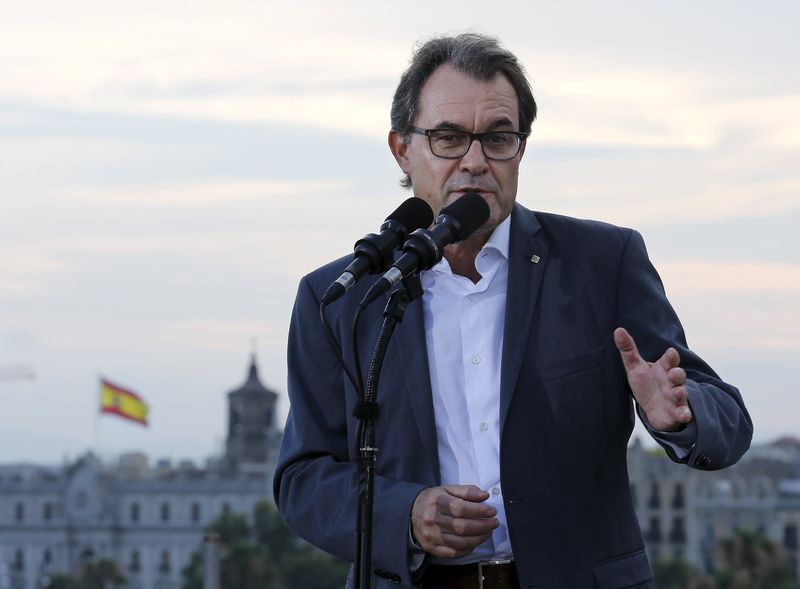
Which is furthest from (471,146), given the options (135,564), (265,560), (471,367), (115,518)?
(115,518)

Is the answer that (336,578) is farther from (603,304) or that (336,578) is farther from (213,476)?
(603,304)

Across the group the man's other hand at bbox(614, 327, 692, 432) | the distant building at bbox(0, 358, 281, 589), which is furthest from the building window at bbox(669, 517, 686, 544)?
the man's other hand at bbox(614, 327, 692, 432)

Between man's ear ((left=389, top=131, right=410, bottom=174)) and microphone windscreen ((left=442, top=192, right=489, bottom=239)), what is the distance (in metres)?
0.41

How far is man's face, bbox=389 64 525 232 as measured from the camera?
17.7 feet

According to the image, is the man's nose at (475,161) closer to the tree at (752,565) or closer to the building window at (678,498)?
the tree at (752,565)

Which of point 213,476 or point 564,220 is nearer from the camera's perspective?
point 564,220

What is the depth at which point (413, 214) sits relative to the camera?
5.37 metres

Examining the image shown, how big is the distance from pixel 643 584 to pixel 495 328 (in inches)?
28.4

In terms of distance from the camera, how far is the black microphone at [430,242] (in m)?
5.06

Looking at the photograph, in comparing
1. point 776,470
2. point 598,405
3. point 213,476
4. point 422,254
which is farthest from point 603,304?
point 776,470

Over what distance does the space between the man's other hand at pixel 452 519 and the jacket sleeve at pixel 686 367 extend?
454 millimetres

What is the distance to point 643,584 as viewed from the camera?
5.34 metres

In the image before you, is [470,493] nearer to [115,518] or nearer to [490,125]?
[490,125]

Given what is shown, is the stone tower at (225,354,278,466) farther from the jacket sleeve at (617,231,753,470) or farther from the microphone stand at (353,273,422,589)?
the microphone stand at (353,273,422,589)
